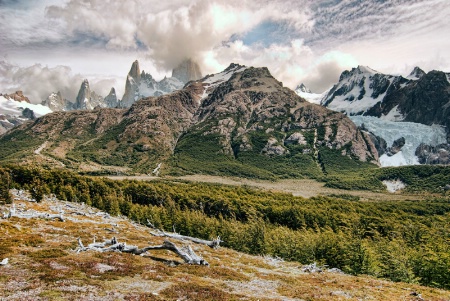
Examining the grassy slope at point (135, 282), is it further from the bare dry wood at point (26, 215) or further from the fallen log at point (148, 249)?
the bare dry wood at point (26, 215)

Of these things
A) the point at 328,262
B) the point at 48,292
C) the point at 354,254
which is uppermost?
the point at 48,292

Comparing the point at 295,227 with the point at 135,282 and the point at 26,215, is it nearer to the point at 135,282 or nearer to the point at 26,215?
the point at 26,215

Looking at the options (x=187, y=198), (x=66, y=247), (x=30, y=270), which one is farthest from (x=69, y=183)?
(x=30, y=270)

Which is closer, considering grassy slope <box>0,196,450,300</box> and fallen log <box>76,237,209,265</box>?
grassy slope <box>0,196,450,300</box>

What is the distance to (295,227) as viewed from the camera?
121 metres

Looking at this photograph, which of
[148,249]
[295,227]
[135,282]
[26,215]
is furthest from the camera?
[295,227]

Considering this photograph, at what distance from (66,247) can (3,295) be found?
843 inches

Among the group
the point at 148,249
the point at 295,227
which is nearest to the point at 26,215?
the point at 148,249

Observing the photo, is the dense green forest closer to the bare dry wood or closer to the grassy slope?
the grassy slope

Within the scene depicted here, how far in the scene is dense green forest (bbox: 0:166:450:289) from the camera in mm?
52312

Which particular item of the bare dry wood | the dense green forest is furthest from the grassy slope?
the bare dry wood

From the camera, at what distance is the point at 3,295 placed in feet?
71.2

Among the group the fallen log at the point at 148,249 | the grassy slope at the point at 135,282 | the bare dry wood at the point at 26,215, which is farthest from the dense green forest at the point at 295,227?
the fallen log at the point at 148,249

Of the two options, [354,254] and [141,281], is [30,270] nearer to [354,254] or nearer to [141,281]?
[141,281]
